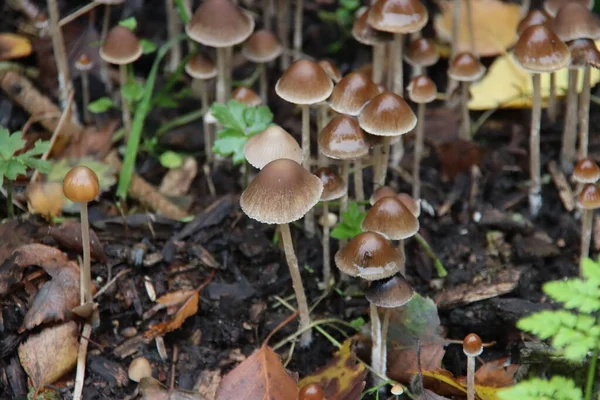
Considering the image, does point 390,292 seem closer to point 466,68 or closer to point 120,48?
point 466,68

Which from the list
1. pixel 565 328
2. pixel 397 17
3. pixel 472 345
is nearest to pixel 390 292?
pixel 472 345

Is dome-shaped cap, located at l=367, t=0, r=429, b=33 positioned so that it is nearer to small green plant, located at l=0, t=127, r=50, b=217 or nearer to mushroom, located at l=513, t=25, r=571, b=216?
mushroom, located at l=513, t=25, r=571, b=216

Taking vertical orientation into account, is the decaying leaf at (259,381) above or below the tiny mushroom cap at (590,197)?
below

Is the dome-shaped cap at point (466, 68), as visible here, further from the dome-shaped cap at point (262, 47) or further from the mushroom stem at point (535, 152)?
the dome-shaped cap at point (262, 47)

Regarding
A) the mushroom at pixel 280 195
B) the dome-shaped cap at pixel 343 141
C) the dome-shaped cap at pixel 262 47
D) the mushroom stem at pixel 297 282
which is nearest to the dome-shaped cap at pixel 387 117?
the dome-shaped cap at pixel 343 141

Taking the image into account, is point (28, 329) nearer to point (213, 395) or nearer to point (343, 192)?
point (213, 395)

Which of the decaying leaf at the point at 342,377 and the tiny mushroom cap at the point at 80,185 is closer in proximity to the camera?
the tiny mushroom cap at the point at 80,185
